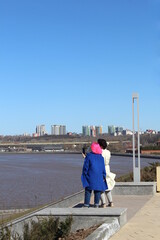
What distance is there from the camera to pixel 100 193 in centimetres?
854

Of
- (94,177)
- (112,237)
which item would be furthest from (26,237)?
(94,177)

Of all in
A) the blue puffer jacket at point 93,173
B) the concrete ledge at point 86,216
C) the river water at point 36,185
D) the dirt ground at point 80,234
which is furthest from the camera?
the river water at point 36,185

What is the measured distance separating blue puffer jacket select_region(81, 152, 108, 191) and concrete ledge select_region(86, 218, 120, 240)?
167 cm

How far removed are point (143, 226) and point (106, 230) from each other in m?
1.26

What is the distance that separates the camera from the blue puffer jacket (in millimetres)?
8359

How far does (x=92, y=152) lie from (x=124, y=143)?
511ft

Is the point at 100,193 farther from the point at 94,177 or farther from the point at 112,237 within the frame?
the point at 112,237

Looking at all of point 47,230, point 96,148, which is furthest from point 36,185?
point 47,230

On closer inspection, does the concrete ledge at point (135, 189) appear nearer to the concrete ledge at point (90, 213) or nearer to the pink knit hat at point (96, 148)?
the pink knit hat at point (96, 148)

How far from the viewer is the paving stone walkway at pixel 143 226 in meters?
6.26

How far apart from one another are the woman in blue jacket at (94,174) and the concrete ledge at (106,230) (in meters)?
1.67

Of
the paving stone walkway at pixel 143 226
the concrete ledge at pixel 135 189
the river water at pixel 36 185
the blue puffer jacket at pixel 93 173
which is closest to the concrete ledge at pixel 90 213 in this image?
the paving stone walkway at pixel 143 226

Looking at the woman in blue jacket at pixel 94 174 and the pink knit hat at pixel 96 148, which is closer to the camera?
the woman in blue jacket at pixel 94 174

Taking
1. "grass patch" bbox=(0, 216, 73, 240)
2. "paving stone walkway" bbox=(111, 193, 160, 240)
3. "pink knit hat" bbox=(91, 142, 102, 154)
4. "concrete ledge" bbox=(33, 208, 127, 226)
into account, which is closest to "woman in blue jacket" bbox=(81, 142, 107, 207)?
"pink knit hat" bbox=(91, 142, 102, 154)
